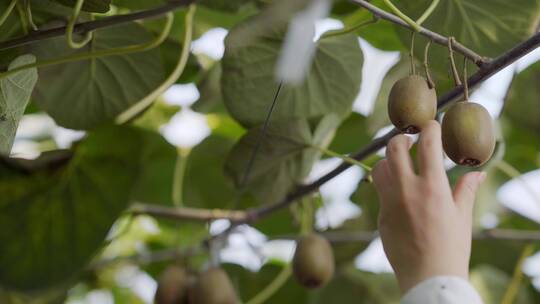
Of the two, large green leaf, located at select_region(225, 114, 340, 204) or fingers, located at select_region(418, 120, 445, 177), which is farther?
large green leaf, located at select_region(225, 114, 340, 204)

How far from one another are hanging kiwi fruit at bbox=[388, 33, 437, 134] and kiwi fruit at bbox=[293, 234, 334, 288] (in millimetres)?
319

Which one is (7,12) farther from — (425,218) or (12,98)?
(425,218)

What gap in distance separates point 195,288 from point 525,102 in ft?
2.07

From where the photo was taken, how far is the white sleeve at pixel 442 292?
0.57m

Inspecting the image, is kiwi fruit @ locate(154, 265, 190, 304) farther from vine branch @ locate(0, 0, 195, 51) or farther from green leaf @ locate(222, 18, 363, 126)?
vine branch @ locate(0, 0, 195, 51)

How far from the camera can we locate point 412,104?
585 mm

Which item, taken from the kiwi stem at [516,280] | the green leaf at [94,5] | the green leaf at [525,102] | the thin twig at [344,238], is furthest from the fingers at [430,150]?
the green leaf at [525,102]

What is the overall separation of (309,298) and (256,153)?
39 cm

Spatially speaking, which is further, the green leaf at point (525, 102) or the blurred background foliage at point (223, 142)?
the green leaf at point (525, 102)

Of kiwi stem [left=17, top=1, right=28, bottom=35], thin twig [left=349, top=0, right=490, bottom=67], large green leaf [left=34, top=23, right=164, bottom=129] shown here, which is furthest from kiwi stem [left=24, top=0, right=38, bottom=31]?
thin twig [left=349, top=0, right=490, bottom=67]

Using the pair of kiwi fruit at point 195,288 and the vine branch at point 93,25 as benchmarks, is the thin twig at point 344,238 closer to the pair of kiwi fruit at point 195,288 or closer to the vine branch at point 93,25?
the pair of kiwi fruit at point 195,288

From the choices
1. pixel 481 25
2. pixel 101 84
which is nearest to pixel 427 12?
pixel 481 25

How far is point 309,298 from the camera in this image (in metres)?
1.25

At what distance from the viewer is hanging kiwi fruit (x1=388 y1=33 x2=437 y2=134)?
586 millimetres
